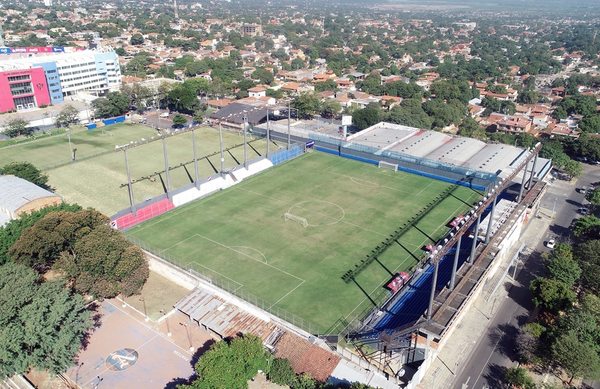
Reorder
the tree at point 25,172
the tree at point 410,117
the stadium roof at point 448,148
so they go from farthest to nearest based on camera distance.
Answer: the tree at point 410,117 → the stadium roof at point 448,148 → the tree at point 25,172

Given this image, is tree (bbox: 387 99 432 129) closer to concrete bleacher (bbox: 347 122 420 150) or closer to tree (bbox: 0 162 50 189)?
concrete bleacher (bbox: 347 122 420 150)

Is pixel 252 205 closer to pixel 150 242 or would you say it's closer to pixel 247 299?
pixel 150 242

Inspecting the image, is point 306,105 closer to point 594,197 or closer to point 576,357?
point 594,197

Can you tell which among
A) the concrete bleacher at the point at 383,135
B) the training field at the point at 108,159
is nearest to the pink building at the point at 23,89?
the training field at the point at 108,159

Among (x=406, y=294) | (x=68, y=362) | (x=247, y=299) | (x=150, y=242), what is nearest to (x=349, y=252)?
(x=406, y=294)

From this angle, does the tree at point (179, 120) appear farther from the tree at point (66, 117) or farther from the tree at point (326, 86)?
the tree at point (326, 86)

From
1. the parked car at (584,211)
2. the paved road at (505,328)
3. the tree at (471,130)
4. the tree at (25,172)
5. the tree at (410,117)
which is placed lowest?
the parked car at (584,211)
